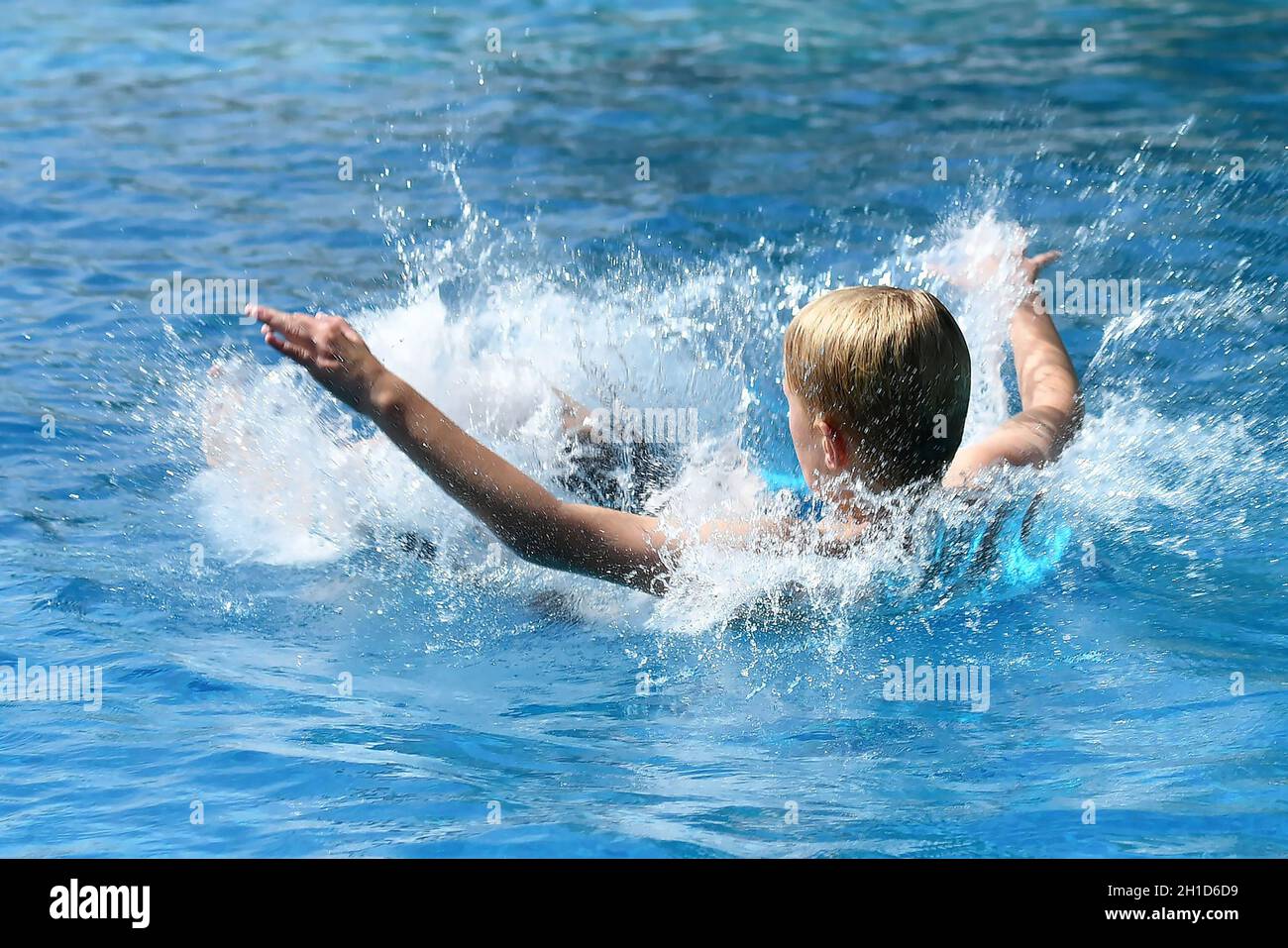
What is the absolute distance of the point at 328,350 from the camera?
3.17 metres

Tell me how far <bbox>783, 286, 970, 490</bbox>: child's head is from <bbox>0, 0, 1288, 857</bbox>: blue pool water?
1.42 ft

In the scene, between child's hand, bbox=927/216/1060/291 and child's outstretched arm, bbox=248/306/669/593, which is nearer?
child's outstretched arm, bbox=248/306/669/593

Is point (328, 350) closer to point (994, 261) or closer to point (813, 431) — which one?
point (813, 431)

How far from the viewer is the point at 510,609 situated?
4.55 metres

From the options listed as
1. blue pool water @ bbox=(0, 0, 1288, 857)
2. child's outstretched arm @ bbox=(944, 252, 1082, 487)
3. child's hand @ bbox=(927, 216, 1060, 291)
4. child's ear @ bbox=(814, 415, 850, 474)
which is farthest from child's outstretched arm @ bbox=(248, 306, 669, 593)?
child's hand @ bbox=(927, 216, 1060, 291)

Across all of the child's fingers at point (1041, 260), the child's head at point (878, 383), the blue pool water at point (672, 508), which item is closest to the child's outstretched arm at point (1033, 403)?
the child's fingers at point (1041, 260)

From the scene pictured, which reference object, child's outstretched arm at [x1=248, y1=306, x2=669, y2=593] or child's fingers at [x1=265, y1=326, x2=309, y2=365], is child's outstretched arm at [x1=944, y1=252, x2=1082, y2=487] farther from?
child's fingers at [x1=265, y1=326, x2=309, y2=365]

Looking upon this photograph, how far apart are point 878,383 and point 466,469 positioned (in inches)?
40.7

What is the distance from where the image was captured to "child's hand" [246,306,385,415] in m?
3.13

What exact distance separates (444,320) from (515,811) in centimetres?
249

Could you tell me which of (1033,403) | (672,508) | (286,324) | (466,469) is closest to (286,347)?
(286,324)

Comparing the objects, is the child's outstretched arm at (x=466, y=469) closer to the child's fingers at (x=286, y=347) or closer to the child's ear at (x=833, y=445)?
the child's fingers at (x=286, y=347)

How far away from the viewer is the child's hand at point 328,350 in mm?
3135
